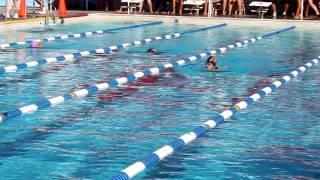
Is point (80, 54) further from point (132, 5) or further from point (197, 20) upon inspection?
point (132, 5)

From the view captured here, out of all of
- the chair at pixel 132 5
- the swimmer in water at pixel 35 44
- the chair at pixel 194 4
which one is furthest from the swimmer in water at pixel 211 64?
the chair at pixel 132 5

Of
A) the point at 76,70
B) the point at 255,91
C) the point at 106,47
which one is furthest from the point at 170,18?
the point at 255,91

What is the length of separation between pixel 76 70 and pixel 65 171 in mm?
5552

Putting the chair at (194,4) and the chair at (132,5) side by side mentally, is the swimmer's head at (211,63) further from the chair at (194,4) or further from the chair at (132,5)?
the chair at (132,5)

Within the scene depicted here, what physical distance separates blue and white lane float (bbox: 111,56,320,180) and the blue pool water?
0.06 metres

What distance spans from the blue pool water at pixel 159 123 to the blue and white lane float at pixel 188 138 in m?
0.06

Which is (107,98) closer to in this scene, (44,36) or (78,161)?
(78,161)

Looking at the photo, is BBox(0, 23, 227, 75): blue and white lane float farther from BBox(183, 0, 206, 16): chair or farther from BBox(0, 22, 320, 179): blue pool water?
BBox(183, 0, 206, 16): chair

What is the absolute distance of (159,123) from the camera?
7.28m

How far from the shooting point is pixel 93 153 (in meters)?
6.03

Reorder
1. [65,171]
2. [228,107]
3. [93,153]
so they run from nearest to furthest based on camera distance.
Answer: [65,171], [93,153], [228,107]

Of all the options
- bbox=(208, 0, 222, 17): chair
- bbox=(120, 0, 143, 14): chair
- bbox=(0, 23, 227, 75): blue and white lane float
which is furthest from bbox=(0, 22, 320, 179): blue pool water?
bbox=(120, 0, 143, 14): chair

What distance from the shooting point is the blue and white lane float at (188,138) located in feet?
17.3

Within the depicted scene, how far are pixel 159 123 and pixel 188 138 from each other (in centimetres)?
89
